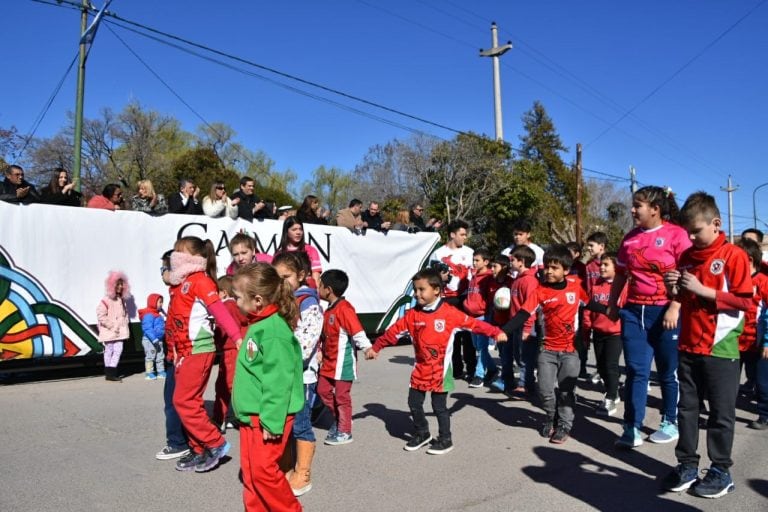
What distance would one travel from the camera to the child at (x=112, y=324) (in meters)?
7.96

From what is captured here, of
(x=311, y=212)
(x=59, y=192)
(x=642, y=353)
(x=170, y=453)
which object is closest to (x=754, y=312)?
(x=642, y=353)

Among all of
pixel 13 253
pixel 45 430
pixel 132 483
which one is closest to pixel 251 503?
pixel 132 483

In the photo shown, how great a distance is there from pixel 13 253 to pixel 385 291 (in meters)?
6.38

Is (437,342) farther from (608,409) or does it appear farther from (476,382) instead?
(476,382)

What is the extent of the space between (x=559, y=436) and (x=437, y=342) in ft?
4.69

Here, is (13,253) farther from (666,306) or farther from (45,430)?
(666,306)

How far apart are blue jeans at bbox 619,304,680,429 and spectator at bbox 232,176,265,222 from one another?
6356mm

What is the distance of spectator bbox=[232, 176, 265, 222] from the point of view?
980 centimetres

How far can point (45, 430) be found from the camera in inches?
223

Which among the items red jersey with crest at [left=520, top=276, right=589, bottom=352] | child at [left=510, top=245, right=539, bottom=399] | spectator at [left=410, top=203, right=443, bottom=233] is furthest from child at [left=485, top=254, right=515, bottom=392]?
spectator at [left=410, top=203, right=443, bottom=233]

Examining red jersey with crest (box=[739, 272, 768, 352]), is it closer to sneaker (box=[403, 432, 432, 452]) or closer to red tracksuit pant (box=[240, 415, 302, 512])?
sneaker (box=[403, 432, 432, 452])

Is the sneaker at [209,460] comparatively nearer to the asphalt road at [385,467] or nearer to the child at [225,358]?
the asphalt road at [385,467]

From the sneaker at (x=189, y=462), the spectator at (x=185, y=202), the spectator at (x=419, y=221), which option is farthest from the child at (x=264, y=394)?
the spectator at (x=419, y=221)

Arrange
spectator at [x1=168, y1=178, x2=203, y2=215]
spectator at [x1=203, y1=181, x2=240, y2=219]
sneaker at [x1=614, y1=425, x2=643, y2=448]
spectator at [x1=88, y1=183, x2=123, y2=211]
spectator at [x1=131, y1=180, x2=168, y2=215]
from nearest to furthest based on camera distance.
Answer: sneaker at [x1=614, y1=425, x2=643, y2=448], spectator at [x1=88, y1=183, x2=123, y2=211], spectator at [x1=131, y1=180, x2=168, y2=215], spectator at [x1=168, y1=178, x2=203, y2=215], spectator at [x1=203, y1=181, x2=240, y2=219]
